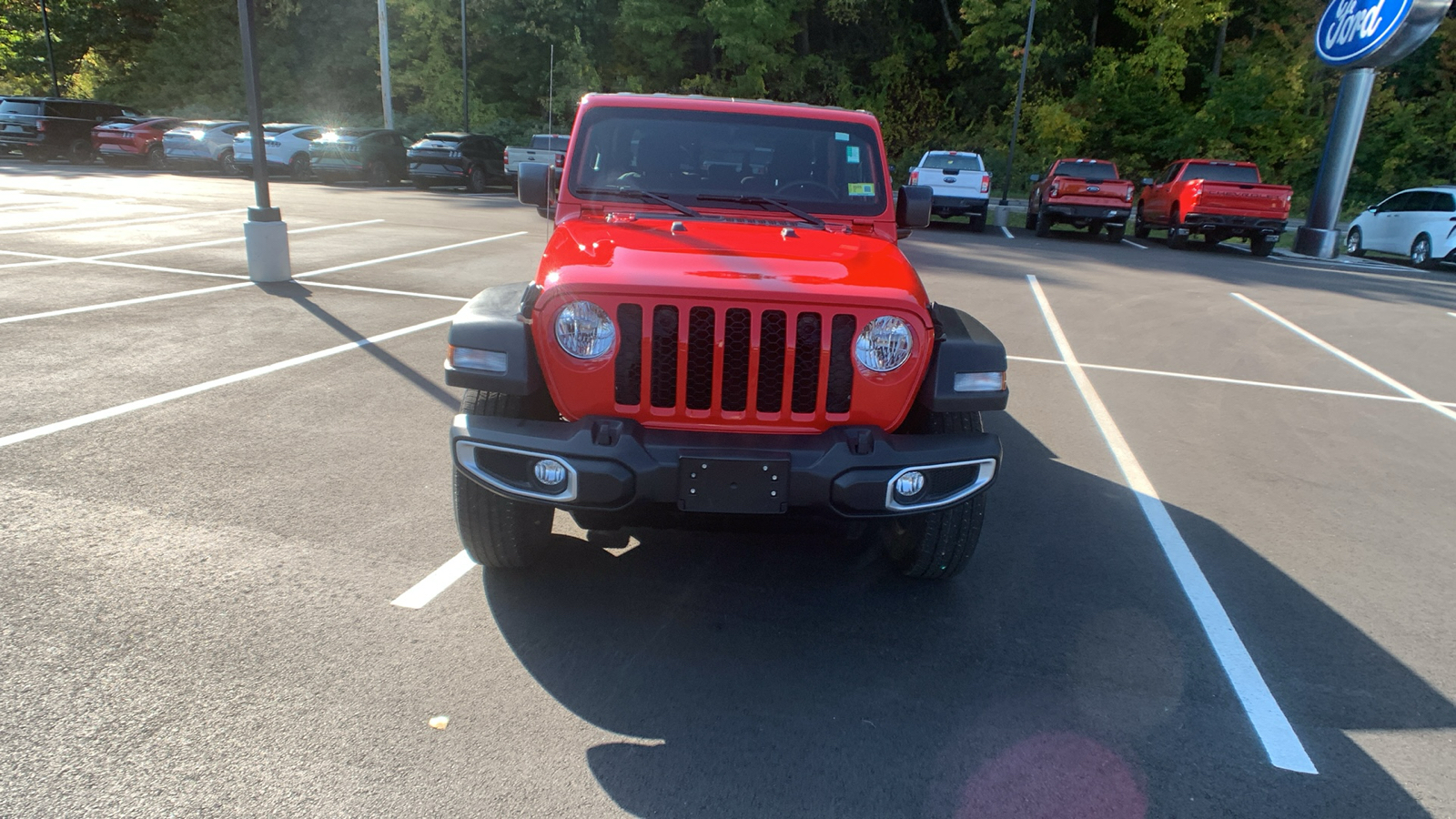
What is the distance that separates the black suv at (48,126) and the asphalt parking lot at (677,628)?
2495 centimetres

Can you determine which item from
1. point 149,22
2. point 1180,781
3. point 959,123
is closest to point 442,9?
point 149,22

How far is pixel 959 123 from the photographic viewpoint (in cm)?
3784

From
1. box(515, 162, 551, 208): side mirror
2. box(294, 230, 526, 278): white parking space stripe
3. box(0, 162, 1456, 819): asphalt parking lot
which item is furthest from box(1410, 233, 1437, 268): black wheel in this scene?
box(515, 162, 551, 208): side mirror

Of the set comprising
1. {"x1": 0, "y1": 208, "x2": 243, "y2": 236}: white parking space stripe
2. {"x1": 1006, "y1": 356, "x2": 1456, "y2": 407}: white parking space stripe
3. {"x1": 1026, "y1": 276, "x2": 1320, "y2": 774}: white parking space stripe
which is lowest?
{"x1": 1026, "y1": 276, "x2": 1320, "y2": 774}: white parking space stripe

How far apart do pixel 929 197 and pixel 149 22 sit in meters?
50.6

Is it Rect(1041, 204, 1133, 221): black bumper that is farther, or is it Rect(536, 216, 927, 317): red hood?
Rect(1041, 204, 1133, 221): black bumper

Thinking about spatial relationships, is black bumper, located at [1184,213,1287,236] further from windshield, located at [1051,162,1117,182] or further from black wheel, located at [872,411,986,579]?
black wheel, located at [872,411,986,579]

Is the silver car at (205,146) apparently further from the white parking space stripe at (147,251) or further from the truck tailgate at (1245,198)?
the truck tailgate at (1245,198)

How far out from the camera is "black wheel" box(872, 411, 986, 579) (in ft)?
11.9

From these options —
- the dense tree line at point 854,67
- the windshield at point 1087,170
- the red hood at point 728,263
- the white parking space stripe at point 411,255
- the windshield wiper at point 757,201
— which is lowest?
the white parking space stripe at point 411,255

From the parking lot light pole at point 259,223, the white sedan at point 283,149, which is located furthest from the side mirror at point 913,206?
the white sedan at point 283,149

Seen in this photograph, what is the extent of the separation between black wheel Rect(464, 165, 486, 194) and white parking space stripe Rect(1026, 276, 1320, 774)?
20826 millimetres

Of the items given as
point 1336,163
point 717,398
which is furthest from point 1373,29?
point 717,398

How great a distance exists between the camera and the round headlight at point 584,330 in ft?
10.8
